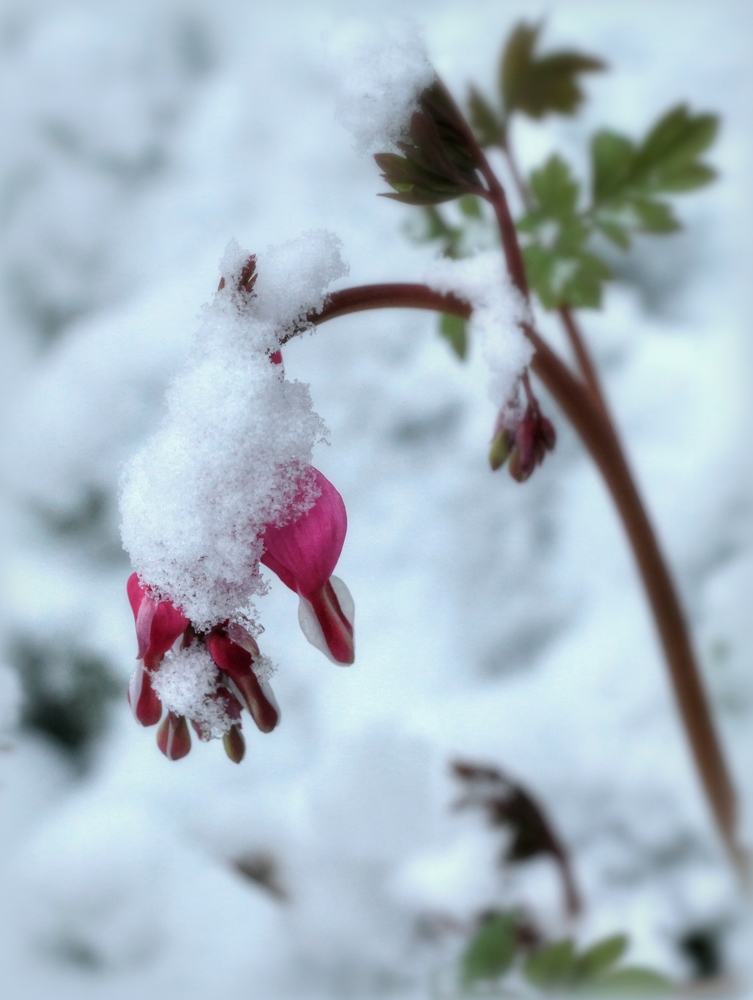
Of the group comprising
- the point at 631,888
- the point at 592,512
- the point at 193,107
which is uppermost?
the point at 193,107

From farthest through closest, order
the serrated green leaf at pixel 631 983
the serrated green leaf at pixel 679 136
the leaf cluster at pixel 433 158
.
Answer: the serrated green leaf at pixel 679 136 < the serrated green leaf at pixel 631 983 < the leaf cluster at pixel 433 158

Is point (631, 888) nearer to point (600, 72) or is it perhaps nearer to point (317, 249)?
point (317, 249)

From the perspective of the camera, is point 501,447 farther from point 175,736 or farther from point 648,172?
point 648,172

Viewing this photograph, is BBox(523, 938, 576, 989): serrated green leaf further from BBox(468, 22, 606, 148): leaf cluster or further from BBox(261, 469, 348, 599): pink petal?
BBox(468, 22, 606, 148): leaf cluster

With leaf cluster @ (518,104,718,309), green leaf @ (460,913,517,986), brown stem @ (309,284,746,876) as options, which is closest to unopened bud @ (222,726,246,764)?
brown stem @ (309,284,746,876)

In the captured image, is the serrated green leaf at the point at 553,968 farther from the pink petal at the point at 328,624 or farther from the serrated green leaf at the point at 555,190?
the serrated green leaf at the point at 555,190

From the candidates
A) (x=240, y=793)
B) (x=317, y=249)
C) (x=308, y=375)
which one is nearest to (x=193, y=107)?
(x=308, y=375)

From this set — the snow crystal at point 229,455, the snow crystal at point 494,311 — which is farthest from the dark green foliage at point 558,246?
the snow crystal at point 229,455
